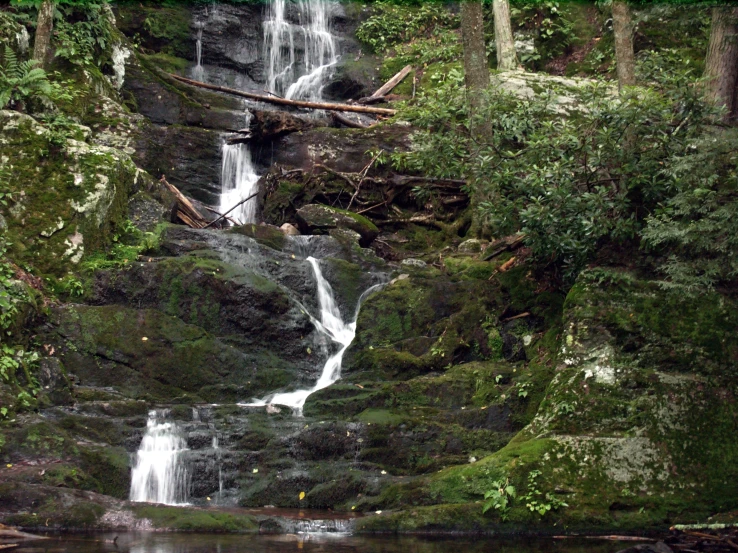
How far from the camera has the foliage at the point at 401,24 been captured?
23.7 m

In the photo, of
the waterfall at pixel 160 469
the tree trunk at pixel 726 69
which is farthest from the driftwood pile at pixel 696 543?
the tree trunk at pixel 726 69

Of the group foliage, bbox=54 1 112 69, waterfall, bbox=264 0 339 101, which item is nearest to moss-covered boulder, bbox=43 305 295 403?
foliage, bbox=54 1 112 69

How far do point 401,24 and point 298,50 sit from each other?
348cm

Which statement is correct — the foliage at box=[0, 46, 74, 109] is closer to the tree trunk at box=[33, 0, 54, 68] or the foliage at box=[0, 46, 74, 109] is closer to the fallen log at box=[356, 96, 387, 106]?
the tree trunk at box=[33, 0, 54, 68]

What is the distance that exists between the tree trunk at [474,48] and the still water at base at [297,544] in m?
8.33

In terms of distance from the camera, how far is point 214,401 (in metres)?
9.96

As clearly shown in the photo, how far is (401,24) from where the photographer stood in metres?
24.0

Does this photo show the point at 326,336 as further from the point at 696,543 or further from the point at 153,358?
the point at 696,543

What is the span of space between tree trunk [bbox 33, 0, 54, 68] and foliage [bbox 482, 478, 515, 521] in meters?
11.5

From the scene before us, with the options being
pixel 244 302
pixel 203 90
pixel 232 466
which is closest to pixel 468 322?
pixel 244 302

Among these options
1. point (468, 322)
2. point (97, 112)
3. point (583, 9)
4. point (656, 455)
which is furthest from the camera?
point (583, 9)

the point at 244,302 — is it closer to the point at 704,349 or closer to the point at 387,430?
the point at 387,430

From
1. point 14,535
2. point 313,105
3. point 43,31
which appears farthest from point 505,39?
point 14,535

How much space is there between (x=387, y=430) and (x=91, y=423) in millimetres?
3230
